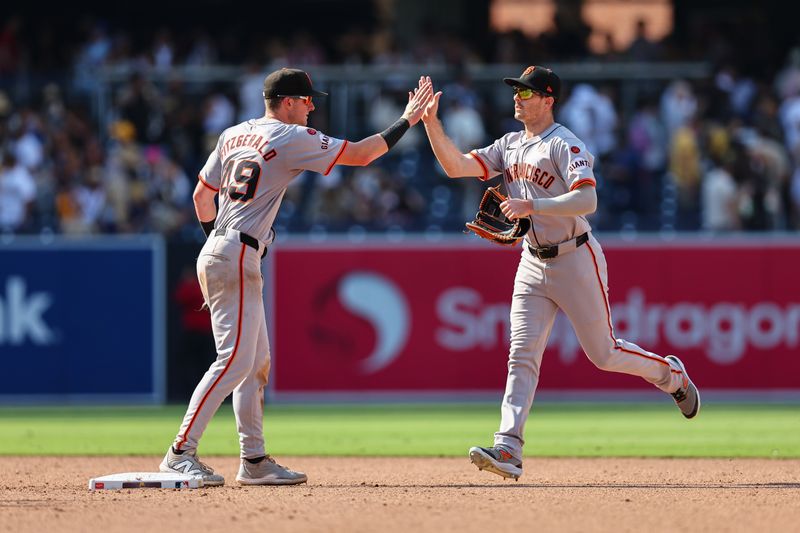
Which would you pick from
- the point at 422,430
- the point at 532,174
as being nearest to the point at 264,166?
the point at 532,174

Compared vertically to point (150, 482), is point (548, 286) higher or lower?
higher

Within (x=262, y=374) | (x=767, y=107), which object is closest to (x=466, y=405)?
(x=767, y=107)

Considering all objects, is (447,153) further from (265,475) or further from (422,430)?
(422,430)

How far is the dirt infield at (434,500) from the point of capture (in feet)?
21.1

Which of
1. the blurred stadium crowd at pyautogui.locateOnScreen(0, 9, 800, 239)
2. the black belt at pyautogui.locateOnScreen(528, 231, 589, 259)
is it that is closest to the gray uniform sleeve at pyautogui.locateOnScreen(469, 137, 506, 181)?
the black belt at pyautogui.locateOnScreen(528, 231, 589, 259)

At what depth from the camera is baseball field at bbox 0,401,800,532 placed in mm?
6590

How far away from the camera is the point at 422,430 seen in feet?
41.4

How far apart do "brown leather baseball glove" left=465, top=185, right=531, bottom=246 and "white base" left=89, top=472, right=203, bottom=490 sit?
211 cm

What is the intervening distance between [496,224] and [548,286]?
0.53 meters

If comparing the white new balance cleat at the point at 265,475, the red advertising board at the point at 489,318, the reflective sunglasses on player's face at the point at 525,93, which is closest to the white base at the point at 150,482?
the white new balance cleat at the point at 265,475

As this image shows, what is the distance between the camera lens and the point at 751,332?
1555 centimetres

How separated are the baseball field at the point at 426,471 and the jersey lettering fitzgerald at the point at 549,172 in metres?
1.47

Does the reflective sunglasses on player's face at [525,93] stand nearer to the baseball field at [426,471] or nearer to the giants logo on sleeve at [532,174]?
the giants logo on sleeve at [532,174]

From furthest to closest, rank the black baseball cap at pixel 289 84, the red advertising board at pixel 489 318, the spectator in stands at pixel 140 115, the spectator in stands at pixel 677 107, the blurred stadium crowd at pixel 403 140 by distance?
the spectator in stands at pixel 140 115
the spectator in stands at pixel 677 107
the blurred stadium crowd at pixel 403 140
the red advertising board at pixel 489 318
the black baseball cap at pixel 289 84
